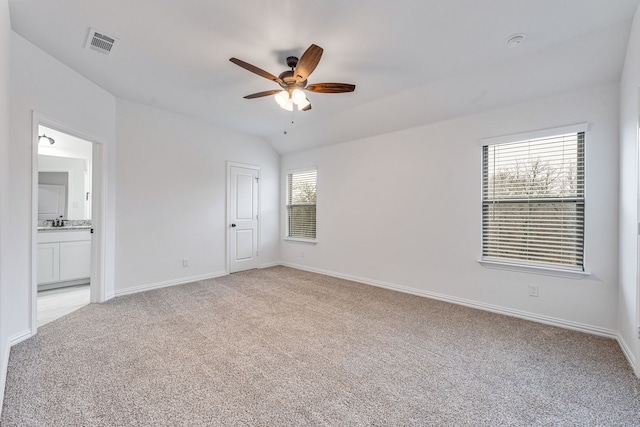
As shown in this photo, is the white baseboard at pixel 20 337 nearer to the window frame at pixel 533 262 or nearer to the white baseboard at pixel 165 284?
the white baseboard at pixel 165 284

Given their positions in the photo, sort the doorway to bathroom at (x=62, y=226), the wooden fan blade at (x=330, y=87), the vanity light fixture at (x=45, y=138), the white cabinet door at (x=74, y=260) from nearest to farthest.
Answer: the wooden fan blade at (x=330, y=87) < the doorway to bathroom at (x=62, y=226) < the white cabinet door at (x=74, y=260) < the vanity light fixture at (x=45, y=138)

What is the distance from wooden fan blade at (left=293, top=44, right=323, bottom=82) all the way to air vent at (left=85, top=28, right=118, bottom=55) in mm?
1696

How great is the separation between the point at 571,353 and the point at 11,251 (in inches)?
196

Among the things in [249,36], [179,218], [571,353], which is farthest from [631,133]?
[179,218]

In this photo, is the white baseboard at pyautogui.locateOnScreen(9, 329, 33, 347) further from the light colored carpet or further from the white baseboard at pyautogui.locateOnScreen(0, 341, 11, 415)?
the white baseboard at pyautogui.locateOnScreen(0, 341, 11, 415)

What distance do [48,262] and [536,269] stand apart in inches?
257

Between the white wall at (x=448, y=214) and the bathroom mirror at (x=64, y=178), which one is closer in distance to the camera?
the white wall at (x=448, y=214)

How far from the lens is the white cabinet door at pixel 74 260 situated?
13.8 feet

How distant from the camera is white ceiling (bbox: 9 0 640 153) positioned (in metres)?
2.06

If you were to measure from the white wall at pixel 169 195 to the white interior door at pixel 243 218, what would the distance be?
162 mm

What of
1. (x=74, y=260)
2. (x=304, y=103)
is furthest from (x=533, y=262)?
(x=74, y=260)

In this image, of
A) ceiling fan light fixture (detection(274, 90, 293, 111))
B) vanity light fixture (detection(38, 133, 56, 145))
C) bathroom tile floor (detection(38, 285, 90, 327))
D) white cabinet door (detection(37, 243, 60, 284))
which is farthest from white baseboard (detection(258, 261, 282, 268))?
vanity light fixture (detection(38, 133, 56, 145))

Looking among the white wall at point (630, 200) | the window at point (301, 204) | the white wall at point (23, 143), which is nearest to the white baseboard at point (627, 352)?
the white wall at point (630, 200)

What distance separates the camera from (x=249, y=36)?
7.80 feet
